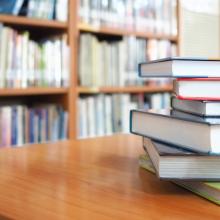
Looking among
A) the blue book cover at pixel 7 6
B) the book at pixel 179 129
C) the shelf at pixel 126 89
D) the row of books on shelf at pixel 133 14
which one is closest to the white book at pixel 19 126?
the shelf at pixel 126 89

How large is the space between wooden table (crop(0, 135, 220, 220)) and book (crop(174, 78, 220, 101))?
4.8 inches

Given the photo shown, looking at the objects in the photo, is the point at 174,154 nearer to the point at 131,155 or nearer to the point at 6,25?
the point at 131,155

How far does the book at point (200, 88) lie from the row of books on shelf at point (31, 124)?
143 centimetres

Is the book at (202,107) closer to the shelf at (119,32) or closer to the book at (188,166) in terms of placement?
the book at (188,166)

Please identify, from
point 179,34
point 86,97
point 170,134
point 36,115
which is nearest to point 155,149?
point 170,134

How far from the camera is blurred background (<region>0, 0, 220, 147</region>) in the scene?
188cm

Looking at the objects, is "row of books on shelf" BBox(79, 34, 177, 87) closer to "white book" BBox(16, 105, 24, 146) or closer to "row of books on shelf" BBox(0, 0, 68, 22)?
"row of books on shelf" BBox(0, 0, 68, 22)

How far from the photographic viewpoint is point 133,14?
92.5 inches

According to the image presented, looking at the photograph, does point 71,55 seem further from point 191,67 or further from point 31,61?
point 191,67

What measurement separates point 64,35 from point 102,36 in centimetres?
38

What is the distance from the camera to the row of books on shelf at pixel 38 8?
72.4 inches

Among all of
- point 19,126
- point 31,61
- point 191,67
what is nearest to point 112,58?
point 31,61

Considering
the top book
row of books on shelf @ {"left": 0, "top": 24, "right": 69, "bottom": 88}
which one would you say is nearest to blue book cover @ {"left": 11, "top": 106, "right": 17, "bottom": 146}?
row of books on shelf @ {"left": 0, "top": 24, "right": 69, "bottom": 88}

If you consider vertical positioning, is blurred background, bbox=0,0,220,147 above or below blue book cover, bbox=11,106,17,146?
above
